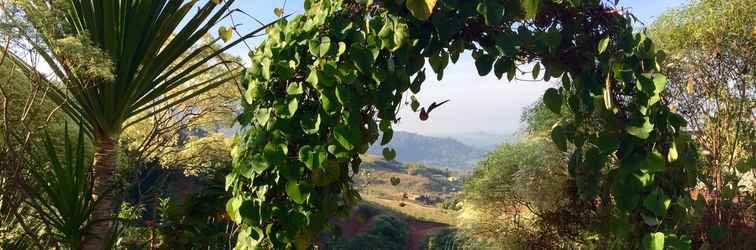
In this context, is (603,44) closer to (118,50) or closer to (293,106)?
(293,106)

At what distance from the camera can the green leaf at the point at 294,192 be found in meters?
1.30

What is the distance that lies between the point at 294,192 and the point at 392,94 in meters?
0.38

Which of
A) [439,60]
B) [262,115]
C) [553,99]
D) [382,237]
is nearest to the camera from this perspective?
[262,115]

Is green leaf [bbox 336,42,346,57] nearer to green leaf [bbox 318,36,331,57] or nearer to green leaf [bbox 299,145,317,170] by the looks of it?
green leaf [bbox 318,36,331,57]

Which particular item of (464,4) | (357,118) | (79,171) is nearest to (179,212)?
(79,171)

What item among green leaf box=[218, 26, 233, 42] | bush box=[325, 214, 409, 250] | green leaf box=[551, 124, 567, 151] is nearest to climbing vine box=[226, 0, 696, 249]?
green leaf box=[551, 124, 567, 151]

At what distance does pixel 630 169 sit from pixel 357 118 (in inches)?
31.4

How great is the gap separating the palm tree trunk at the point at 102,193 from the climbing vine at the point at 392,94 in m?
0.84

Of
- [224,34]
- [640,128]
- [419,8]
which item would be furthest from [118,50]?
[640,128]

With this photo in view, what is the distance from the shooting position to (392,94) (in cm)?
137

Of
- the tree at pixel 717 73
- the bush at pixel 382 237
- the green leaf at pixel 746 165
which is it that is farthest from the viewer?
the bush at pixel 382 237

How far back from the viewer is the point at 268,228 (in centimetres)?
134

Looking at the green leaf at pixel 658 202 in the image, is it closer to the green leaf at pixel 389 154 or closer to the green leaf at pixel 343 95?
the green leaf at pixel 389 154

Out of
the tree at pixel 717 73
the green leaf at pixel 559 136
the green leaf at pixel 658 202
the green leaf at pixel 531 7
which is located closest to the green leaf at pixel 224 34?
the green leaf at pixel 531 7
